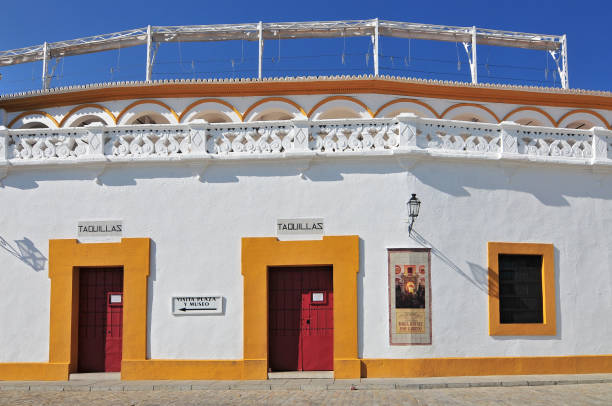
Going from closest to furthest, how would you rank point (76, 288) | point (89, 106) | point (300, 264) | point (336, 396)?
point (336, 396) < point (300, 264) < point (76, 288) < point (89, 106)

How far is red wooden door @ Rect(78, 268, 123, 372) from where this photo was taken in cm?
1141

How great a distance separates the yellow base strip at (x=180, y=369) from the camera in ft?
35.1

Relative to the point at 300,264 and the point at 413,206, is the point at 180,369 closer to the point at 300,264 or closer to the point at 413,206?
the point at 300,264

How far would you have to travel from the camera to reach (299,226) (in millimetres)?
11086

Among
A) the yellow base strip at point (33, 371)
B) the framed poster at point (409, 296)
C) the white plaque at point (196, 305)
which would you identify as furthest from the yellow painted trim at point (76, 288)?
the framed poster at point (409, 296)

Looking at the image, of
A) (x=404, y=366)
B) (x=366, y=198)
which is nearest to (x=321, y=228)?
(x=366, y=198)

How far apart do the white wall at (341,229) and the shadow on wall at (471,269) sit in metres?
0.02

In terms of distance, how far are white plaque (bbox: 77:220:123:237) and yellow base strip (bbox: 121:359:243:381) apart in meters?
2.31

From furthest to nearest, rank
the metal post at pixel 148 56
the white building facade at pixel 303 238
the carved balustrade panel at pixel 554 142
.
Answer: the metal post at pixel 148 56 → the carved balustrade panel at pixel 554 142 → the white building facade at pixel 303 238

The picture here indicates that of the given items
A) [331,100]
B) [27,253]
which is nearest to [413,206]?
[331,100]

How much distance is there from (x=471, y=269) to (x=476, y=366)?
166 centimetres

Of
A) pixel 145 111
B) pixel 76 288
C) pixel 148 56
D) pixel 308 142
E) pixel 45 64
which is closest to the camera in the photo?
pixel 308 142

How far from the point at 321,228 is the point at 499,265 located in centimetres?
329

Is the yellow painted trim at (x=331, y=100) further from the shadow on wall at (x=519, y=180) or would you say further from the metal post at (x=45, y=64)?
the metal post at (x=45, y=64)
